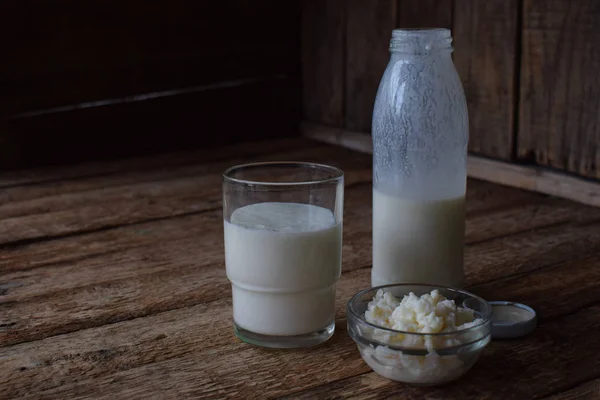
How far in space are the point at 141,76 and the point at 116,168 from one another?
286mm

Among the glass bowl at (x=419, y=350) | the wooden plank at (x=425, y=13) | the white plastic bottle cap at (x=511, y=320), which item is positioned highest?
the wooden plank at (x=425, y=13)

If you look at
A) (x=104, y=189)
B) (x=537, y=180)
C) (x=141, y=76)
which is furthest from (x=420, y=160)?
(x=141, y=76)

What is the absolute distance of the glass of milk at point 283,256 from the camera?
769 mm

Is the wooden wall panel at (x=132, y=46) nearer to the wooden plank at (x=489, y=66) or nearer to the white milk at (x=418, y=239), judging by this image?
the wooden plank at (x=489, y=66)

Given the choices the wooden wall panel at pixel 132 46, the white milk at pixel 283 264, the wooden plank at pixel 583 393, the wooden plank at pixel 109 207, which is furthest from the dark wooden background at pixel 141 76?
the wooden plank at pixel 583 393

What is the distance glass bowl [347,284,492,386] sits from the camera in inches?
27.1

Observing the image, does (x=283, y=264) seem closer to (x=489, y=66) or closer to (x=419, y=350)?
(x=419, y=350)

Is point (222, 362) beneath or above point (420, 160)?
beneath

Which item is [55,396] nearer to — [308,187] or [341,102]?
[308,187]

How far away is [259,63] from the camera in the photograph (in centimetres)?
209

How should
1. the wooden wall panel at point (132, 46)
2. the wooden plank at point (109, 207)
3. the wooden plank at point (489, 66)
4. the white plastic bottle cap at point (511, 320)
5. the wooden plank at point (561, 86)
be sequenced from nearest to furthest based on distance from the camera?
the white plastic bottle cap at point (511, 320) < the wooden plank at point (109, 207) < the wooden plank at point (561, 86) < the wooden plank at point (489, 66) < the wooden wall panel at point (132, 46)

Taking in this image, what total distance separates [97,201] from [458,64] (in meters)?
0.80

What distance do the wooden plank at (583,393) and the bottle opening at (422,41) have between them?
1.24ft

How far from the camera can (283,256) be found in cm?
77
